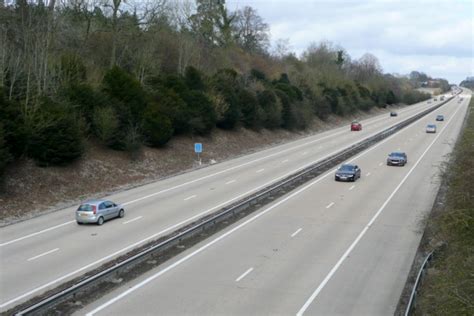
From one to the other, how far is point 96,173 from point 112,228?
1161 centimetres

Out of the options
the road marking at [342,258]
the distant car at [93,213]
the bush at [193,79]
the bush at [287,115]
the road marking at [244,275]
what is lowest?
the road marking at [342,258]

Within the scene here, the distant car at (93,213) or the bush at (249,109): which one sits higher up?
the bush at (249,109)

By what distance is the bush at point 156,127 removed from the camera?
→ 40619 millimetres

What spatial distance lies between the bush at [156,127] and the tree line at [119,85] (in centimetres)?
9

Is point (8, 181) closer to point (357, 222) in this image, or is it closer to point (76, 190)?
point (76, 190)

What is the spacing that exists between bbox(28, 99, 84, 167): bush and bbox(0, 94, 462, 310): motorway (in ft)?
13.7

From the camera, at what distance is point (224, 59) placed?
77.6 m

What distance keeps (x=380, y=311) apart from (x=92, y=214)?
13303mm

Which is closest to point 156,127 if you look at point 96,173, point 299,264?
point 96,173

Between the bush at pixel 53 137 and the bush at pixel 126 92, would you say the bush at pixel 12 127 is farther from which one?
the bush at pixel 126 92

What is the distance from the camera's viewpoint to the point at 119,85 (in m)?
40.5

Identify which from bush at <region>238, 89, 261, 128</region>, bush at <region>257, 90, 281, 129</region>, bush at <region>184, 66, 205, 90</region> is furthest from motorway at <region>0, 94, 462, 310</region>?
bush at <region>257, 90, 281, 129</region>

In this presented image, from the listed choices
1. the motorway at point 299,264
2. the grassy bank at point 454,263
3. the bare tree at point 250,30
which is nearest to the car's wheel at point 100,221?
the motorway at point 299,264

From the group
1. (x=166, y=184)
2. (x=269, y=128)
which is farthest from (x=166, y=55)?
(x=166, y=184)
